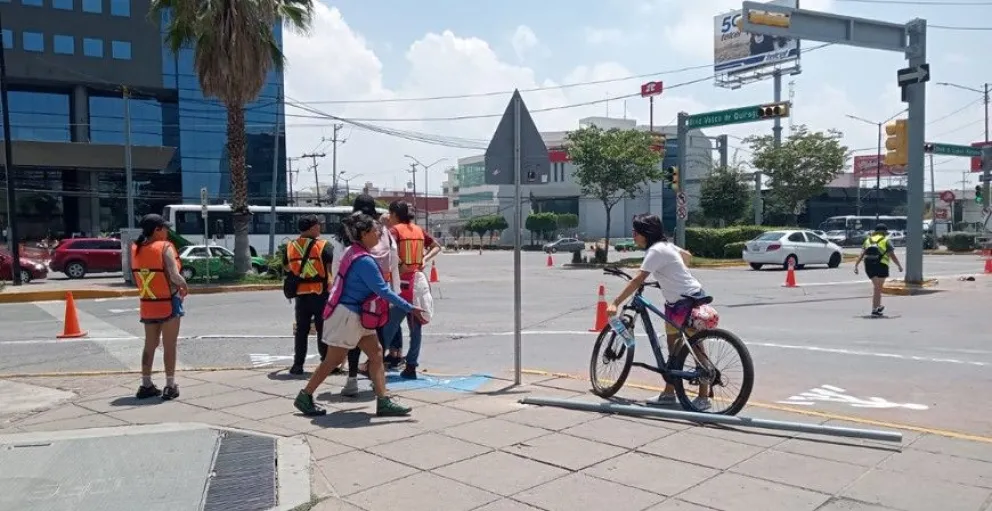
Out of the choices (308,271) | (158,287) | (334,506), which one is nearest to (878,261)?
(308,271)

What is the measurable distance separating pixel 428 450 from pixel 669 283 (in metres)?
2.44

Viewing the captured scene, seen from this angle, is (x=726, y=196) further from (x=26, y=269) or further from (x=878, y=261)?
(x=26, y=269)

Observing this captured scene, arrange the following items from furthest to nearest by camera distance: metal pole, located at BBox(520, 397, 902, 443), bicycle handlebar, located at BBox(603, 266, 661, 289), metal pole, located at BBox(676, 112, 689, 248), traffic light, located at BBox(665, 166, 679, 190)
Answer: traffic light, located at BBox(665, 166, 679, 190), metal pole, located at BBox(676, 112, 689, 248), bicycle handlebar, located at BBox(603, 266, 661, 289), metal pole, located at BBox(520, 397, 902, 443)

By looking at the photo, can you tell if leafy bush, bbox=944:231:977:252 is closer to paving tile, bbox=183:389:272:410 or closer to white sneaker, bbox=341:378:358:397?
white sneaker, bbox=341:378:358:397

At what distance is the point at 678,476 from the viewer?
16.2 feet

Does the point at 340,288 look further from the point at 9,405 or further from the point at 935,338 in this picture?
the point at 935,338

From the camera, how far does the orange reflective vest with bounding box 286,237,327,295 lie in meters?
8.27

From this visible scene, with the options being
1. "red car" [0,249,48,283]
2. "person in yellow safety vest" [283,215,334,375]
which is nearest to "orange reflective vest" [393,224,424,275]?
Answer: "person in yellow safety vest" [283,215,334,375]

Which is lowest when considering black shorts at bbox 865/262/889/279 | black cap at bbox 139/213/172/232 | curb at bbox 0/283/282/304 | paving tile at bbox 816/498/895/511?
curb at bbox 0/283/282/304

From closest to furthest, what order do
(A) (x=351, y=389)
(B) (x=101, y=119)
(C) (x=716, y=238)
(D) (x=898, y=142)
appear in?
1. (A) (x=351, y=389)
2. (D) (x=898, y=142)
3. (C) (x=716, y=238)
4. (B) (x=101, y=119)

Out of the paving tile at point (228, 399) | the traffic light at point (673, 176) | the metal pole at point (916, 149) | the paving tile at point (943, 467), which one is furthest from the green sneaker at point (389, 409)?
the traffic light at point (673, 176)

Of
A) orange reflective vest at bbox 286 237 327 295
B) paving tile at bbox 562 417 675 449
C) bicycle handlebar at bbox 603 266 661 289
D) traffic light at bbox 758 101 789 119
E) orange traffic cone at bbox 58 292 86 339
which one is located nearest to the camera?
paving tile at bbox 562 417 675 449

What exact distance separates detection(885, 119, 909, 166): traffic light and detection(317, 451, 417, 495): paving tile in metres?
17.3

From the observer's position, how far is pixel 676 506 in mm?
4422
